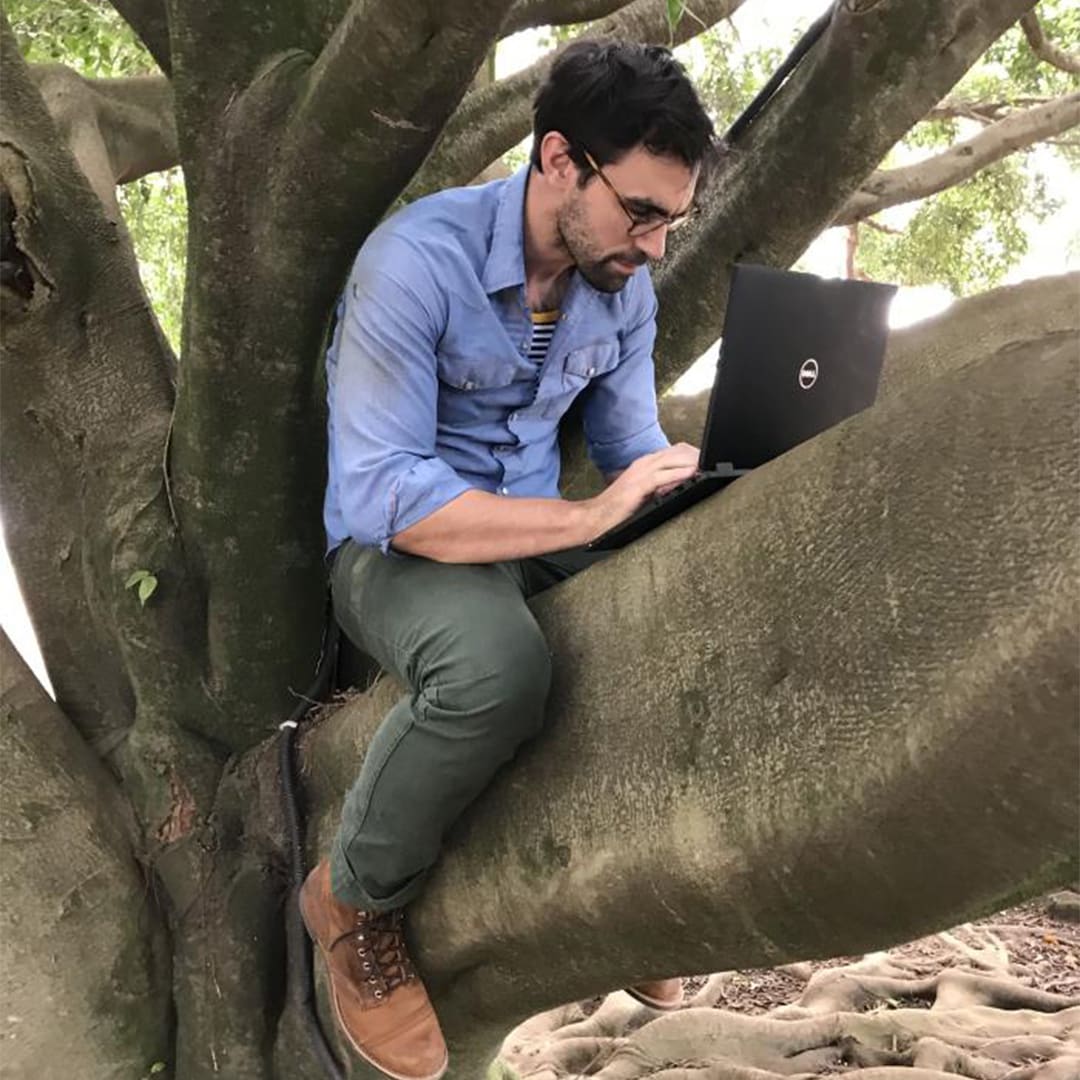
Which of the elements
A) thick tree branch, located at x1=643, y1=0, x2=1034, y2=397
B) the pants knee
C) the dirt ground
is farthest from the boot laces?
the dirt ground

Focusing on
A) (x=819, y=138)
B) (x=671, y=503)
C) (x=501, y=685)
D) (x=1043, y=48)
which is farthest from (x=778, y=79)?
(x=1043, y=48)

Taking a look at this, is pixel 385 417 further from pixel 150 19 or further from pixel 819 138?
pixel 150 19

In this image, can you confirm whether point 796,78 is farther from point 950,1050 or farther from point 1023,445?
point 950,1050

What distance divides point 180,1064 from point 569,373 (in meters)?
1.76

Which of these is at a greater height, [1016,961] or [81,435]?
[81,435]

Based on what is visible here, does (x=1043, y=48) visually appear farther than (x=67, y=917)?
Yes

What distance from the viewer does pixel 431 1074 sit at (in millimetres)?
2156

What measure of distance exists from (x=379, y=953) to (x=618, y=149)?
1457 mm

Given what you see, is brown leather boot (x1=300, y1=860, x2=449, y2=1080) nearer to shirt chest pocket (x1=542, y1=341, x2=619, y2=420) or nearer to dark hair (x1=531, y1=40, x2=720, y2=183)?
shirt chest pocket (x1=542, y1=341, x2=619, y2=420)

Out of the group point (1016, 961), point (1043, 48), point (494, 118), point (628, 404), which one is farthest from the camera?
point (1016, 961)

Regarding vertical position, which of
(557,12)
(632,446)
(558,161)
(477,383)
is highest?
(557,12)

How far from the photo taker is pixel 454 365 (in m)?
2.04

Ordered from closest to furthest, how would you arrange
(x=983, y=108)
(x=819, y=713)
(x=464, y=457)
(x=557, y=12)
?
(x=819, y=713)
(x=464, y=457)
(x=557, y=12)
(x=983, y=108)

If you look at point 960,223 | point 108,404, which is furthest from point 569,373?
point 960,223
